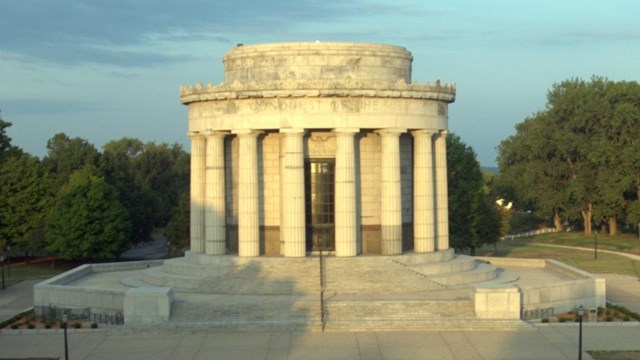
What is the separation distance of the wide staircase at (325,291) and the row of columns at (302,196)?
1.15 m

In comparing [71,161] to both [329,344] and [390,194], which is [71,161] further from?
[329,344]

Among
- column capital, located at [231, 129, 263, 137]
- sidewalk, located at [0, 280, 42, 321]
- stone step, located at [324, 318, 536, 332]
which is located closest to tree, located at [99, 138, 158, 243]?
sidewalk, located at [0, 280, 42, 321]

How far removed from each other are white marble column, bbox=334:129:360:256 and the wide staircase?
1027 mm

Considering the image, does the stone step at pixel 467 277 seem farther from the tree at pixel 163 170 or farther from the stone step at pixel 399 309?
the tree at pixel 163 170

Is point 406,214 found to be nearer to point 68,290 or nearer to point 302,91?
point 302,91

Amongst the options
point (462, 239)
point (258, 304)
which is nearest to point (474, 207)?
point (462, 239)

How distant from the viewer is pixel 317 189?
59000 millimetres

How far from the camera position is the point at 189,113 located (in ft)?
201

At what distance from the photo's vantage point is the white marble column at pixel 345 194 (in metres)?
56.8

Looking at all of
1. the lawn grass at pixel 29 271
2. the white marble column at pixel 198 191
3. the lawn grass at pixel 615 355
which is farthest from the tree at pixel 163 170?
the lawn grass at pixel 615 355

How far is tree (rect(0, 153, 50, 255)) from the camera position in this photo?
92438 millimetres

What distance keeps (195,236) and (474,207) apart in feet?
108

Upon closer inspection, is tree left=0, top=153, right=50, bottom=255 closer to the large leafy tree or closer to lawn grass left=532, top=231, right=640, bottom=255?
the large leafy tree

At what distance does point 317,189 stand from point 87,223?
35849mm
